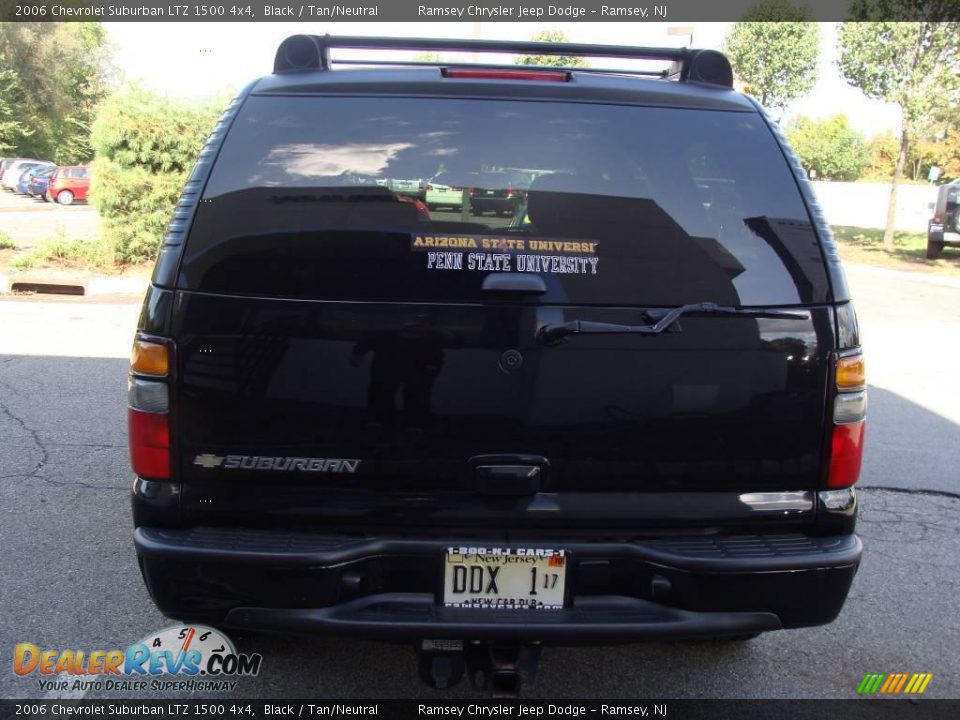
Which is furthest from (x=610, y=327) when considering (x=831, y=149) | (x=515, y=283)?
(x=831, y=149)

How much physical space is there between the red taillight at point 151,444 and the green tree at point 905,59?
21.1 meters

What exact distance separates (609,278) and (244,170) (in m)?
1.13

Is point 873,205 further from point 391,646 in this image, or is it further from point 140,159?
point 391,646

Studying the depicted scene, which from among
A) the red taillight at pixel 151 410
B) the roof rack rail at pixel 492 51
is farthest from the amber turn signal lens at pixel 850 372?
the red taillight at pixel 151 410

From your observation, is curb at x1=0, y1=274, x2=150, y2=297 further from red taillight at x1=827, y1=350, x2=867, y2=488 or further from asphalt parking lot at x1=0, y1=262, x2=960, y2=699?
red taillight at x1=827, y1=350, x2=867, y2=488

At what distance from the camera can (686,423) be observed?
241 centimetres

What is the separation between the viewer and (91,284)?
39.8 feet

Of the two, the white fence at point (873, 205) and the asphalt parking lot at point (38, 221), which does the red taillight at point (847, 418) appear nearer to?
the asphalt parking lot at point (38, 221)

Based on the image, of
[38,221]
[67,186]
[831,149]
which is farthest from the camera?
[831,149]

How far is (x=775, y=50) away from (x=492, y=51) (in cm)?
3254

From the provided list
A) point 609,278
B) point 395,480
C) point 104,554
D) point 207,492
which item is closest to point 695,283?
point 609,278

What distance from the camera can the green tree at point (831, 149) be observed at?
155 feet

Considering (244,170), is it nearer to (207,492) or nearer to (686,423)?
(207,492)

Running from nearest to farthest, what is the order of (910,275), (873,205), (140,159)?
(140,159)
(910,275)
(873,205)
